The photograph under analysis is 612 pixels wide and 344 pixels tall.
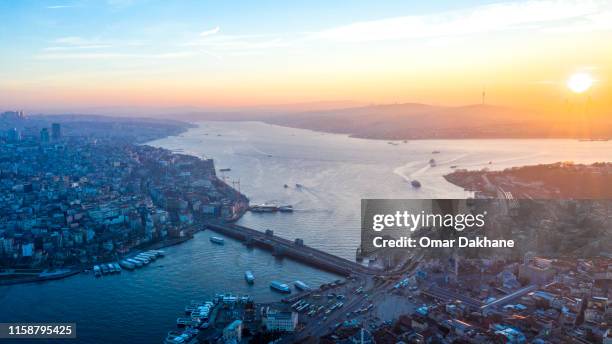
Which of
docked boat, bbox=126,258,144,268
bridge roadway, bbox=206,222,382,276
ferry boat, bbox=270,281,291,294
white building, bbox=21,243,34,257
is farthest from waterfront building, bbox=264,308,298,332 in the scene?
white building, bbox=21,243,34,257

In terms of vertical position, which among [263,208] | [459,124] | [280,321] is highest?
[459,124]

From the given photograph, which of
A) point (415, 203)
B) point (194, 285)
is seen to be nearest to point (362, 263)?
point (194, 285)

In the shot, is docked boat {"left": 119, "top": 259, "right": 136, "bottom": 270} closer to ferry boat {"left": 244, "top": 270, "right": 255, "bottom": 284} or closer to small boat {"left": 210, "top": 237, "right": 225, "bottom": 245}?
small boat {"left": 210, "top": 237, "right": 225, "bottom": 245}

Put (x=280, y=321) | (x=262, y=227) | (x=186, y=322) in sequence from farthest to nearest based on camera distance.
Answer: (x=262, y=227)
(x=186, y=322)
(x=280, y=321)

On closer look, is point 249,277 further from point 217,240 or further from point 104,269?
point 104,269

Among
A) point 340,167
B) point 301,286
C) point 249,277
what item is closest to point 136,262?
point 249,277

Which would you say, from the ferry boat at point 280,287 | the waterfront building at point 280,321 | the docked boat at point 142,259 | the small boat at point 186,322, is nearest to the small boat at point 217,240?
the docked boat at point 142,259

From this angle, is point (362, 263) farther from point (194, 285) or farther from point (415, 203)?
point (415, 203)

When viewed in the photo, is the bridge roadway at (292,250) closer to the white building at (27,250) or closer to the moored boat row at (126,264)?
the moored boat row at (126,264)
